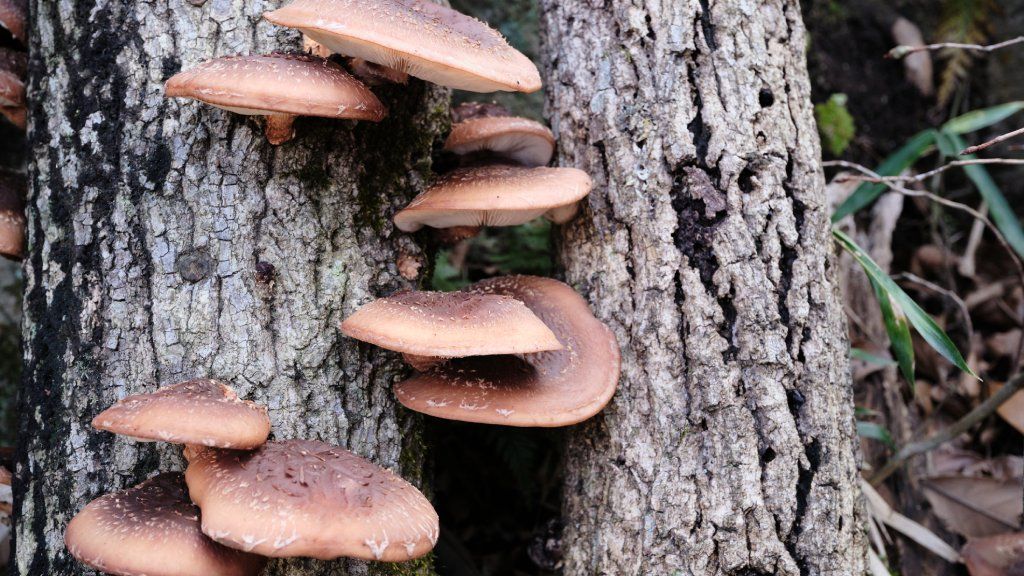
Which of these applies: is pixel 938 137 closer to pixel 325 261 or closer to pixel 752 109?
pixel 752 109

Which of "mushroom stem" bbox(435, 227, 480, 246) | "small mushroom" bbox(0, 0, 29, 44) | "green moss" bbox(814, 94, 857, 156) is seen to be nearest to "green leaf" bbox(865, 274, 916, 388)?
"mushroom stem" bbox(435, 227, 480, 246)

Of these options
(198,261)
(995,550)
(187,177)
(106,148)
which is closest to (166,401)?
(198,261)

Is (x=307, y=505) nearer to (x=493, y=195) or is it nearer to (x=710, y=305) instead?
(x=493, y=195)

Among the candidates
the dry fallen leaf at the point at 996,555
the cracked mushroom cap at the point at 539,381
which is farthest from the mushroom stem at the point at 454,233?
the dry fallen leaf at the point at 996,555

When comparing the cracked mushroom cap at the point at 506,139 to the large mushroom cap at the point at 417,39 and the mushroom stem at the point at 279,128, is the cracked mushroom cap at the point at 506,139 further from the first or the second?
the mushroom stem at the point at 279,128

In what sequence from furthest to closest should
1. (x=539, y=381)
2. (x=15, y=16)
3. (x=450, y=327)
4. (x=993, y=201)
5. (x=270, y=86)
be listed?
(x=993, y=201), (x=15, y=16), (x=539, y=381), (x=450, y=327), (x=270, y=86)

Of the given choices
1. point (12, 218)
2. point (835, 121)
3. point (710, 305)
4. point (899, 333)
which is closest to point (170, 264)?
point (12, 218)

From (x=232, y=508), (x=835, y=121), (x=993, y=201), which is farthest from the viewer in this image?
(x=835, y=121)
